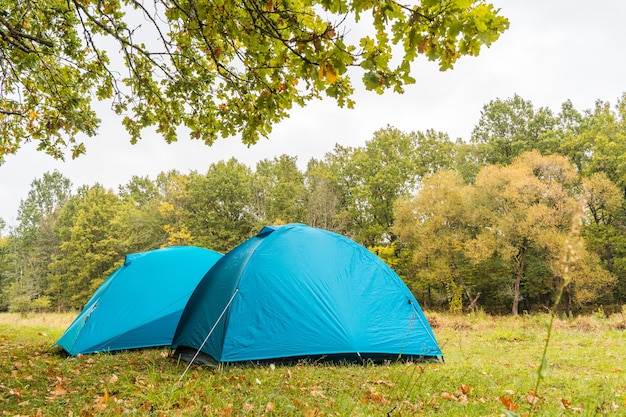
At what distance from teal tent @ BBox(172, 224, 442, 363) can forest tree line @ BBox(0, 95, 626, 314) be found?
51.6 ft

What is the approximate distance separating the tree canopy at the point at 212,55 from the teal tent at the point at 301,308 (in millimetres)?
1938

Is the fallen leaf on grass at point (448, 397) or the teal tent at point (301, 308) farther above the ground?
the teal tent at point (301, 308)

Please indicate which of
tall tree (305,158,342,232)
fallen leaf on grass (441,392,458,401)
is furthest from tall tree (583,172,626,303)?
Result: fallen leaf on grass (441,392,458,401)

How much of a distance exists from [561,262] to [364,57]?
8.08 ft

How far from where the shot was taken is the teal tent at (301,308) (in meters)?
5.35

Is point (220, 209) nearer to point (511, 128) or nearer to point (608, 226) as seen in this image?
point (511, 128)

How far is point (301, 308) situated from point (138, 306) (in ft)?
11.4

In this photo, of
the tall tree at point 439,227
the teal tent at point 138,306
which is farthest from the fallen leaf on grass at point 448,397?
the tall tree at point 439,227

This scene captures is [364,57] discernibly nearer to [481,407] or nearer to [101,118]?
[481,407]

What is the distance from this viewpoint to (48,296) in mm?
38250

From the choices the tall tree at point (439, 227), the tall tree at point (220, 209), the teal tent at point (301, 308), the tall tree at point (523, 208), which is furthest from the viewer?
the tall tree at point (220, 209)

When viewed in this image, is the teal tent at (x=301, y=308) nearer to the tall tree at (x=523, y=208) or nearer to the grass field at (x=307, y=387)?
the grass field at (x=307, y=387)

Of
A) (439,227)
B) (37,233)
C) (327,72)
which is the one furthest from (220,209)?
(327,72)

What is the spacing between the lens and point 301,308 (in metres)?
5.54
